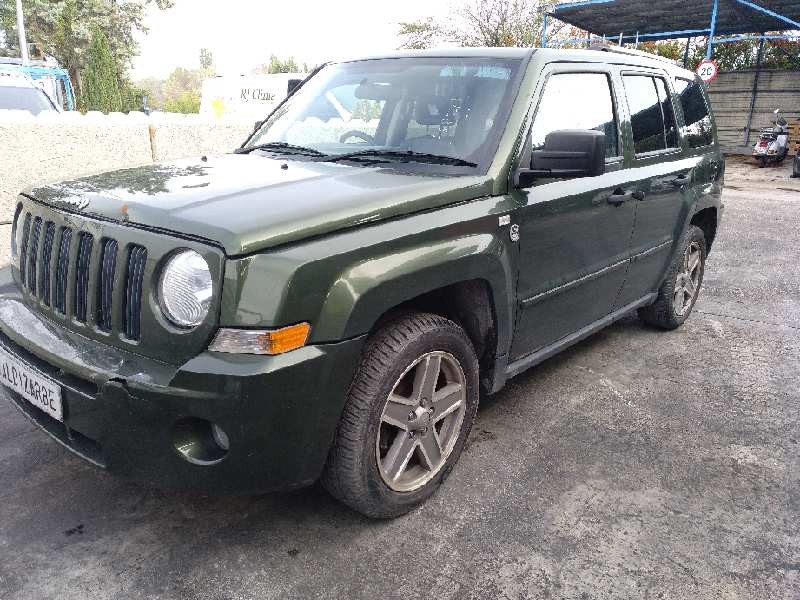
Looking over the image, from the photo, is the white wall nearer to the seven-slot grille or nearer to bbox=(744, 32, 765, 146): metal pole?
the seven-slot grille

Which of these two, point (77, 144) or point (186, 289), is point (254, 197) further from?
point (77, 144)

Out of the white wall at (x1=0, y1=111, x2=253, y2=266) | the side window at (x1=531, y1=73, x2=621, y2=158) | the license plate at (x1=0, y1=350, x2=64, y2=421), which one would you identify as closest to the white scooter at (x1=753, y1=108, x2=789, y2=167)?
the white wall at (x1=0, y1=111, x2=253, y2=266)

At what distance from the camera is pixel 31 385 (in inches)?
92.1

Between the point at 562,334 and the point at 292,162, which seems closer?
the point at 292,162

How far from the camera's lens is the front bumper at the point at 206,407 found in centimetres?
200

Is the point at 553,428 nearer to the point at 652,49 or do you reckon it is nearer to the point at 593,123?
the point at 593,123

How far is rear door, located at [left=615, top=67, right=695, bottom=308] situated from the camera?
3.80 m

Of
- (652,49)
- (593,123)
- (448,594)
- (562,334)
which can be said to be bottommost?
(448,594)

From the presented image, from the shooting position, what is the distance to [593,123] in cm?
344

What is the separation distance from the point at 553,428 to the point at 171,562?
1.93 m

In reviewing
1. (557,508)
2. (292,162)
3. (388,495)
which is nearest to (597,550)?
(557,508)

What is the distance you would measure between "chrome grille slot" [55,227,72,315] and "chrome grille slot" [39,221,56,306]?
7 centimetres

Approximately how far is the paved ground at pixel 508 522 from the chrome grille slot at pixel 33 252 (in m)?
0.83

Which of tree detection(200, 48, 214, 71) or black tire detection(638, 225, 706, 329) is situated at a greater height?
tree detection(200, 48, 214, 71)
